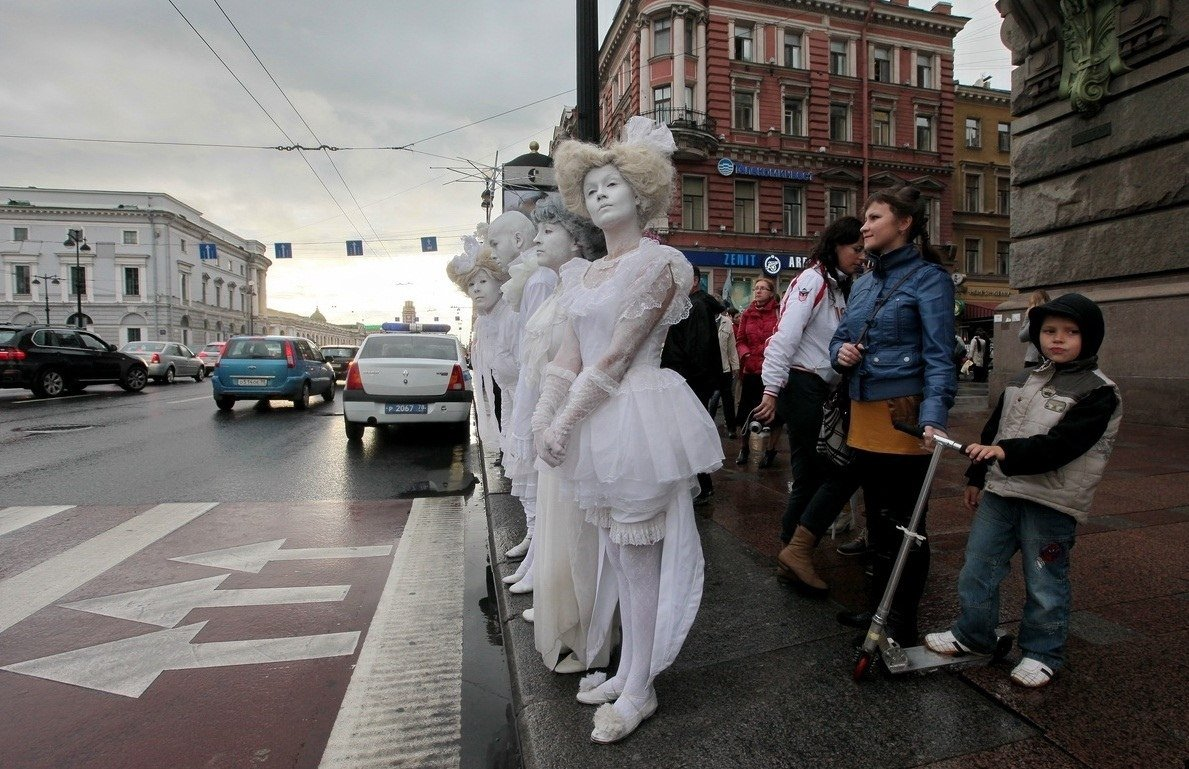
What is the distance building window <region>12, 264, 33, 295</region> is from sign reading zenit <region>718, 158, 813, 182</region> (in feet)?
219

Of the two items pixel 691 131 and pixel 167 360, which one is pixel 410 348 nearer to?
pixel 167 360

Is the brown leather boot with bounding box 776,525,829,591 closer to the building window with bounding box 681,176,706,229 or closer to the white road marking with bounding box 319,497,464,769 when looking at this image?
the white road marking with bounding box 319,497,464,769

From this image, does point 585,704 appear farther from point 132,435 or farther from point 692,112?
point 692,112

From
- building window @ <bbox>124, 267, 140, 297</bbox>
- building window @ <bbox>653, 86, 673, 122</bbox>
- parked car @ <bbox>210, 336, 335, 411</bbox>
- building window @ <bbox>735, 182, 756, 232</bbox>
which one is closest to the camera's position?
parked car @ <bbox>210, 336, 335, 411</bbox>

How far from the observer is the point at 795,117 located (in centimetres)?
2866

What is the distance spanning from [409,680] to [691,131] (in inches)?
1015

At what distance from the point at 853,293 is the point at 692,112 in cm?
2504

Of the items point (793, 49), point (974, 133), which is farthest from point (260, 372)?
point (974, 133)

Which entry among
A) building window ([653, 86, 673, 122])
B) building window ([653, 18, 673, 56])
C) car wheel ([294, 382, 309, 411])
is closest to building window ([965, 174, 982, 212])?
building window ([653, 86, 673, 122])

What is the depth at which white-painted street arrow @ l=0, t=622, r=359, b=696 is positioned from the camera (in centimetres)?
273

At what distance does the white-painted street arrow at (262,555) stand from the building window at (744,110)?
26.8 metres

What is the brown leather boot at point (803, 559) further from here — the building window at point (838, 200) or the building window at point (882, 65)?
the building window at point (882, 65)

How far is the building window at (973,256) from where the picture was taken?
3362 centimetres

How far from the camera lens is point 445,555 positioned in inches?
177
